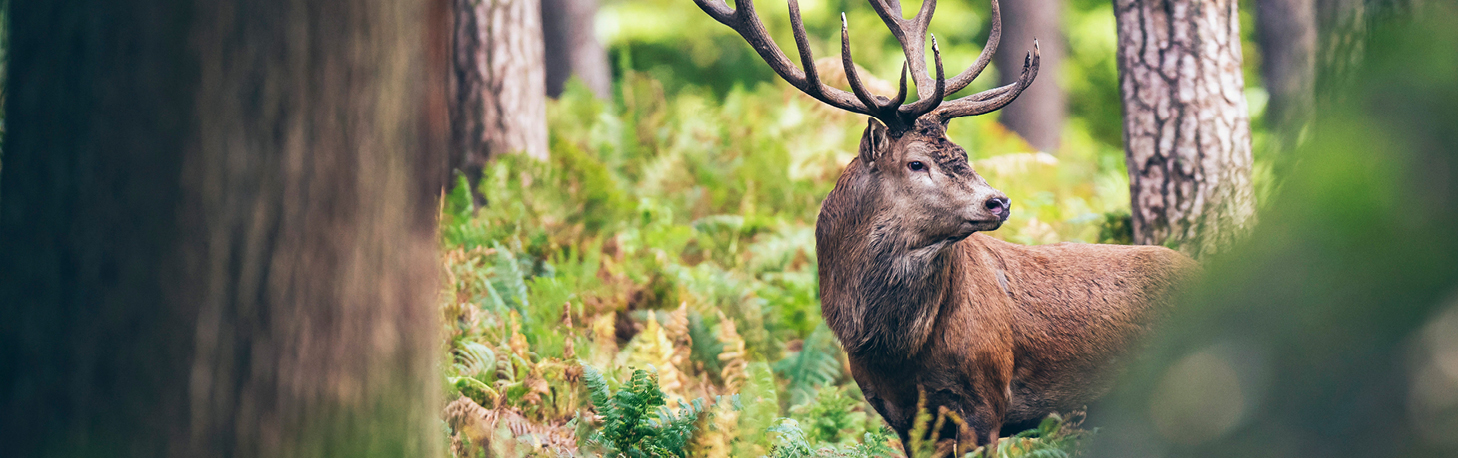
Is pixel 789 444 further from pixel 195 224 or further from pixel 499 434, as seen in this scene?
pixel 195 224

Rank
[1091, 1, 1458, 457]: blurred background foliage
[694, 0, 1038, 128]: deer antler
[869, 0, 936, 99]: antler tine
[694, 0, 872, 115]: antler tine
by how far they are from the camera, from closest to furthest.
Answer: [1091, 1, 1458, 457]: blurred background foliage < [694, 0, 1038, 128]: deer antler < [694, 0, 872, 115]: antler tine < [869, 0, 936, 99]: antler tine

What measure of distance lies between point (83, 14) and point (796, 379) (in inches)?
181

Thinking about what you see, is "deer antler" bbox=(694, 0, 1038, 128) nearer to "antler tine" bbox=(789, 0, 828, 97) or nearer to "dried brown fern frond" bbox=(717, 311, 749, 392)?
"antler tine" bbox=(789, 0, 828, 97)

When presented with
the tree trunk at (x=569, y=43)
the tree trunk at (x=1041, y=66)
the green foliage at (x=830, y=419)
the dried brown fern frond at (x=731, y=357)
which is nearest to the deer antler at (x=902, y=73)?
the green foliage at (x=830, y=419)

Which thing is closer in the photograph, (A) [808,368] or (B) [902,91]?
(B) [902,91]

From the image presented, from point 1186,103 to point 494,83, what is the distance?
5.08 m

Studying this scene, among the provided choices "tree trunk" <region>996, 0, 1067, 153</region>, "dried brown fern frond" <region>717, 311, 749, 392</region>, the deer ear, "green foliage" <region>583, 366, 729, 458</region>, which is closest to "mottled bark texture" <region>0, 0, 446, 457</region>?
"green foliage" <region>583, 366, 729, 458</region>

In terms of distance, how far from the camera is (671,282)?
6.89 m

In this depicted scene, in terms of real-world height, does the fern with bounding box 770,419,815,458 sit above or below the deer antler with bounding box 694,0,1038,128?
below

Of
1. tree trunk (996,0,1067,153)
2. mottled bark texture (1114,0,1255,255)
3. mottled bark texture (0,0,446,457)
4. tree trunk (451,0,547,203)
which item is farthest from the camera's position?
tree trunk (996,0,1067,153)

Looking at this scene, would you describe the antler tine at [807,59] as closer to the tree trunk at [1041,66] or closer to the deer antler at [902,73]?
the deer antler at [902,73]

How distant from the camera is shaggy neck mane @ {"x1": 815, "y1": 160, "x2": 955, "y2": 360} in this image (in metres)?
4.18

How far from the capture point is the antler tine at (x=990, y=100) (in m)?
4.54

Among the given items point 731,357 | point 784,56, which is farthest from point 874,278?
point 731,357
